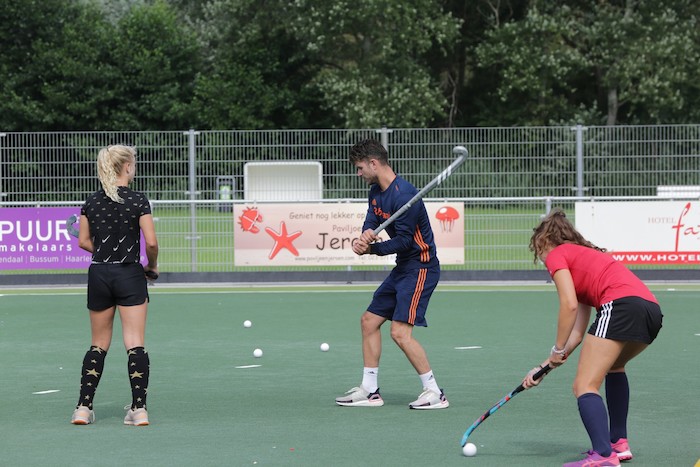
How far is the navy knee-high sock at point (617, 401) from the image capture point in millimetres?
6844

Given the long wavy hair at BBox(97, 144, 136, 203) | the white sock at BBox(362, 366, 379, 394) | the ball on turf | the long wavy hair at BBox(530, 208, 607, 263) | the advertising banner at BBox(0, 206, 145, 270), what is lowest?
the ball on turf

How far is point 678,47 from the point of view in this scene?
3819 cm

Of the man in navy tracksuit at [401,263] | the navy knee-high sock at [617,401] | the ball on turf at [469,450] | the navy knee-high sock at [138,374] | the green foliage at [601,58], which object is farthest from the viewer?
the green foliage at [601,58]

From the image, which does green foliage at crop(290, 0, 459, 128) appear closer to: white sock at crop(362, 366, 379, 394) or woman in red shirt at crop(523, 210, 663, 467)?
white sock at crop(362, 366, 379, 394)

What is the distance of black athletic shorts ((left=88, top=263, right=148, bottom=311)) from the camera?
784 cm

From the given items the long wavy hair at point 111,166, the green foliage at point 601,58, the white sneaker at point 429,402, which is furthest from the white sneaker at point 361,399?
the green foliage at point 601,58

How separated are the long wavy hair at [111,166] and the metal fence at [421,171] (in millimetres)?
11301

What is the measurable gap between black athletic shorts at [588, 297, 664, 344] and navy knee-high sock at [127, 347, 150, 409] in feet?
9.75

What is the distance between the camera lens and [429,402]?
8523mm

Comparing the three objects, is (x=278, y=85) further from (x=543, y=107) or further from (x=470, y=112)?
(x=543, y=107)

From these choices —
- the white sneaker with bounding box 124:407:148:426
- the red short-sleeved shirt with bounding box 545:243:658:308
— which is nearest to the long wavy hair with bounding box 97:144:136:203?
the white sneaker with bounding box 124:407:148:426

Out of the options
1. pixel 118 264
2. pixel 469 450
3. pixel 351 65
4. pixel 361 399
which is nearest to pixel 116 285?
pixel 118 264

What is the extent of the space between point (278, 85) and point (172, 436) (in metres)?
37.7

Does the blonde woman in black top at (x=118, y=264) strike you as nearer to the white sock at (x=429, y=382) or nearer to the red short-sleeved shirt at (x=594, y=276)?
the white sock at (x=429, y=382)
